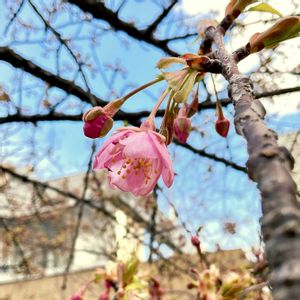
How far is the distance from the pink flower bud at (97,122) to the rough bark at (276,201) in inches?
13.4

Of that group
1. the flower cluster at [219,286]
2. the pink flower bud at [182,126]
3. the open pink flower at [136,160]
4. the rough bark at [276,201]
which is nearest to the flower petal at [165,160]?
the open pink flower at [136,160]

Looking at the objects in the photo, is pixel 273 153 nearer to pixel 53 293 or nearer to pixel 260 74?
pixel 260 74

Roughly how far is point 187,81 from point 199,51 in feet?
0.20

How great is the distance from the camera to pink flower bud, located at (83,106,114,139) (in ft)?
2.08

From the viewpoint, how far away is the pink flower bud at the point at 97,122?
63cm

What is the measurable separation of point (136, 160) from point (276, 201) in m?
0.47

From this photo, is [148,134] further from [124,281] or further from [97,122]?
[124,281]

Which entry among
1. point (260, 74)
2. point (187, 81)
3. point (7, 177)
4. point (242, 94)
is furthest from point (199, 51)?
point (7, 177)

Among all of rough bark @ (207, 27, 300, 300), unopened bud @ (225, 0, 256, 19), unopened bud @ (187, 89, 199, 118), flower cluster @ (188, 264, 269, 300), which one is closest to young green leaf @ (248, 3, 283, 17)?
unopened bud @ (225, 0, 256, 19)

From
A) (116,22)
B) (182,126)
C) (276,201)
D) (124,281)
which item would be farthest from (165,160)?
(116,22)

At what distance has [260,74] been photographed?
1902 millimetres

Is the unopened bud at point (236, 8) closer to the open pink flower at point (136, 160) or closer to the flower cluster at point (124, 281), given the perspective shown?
the open pink flower at point (136, 160)

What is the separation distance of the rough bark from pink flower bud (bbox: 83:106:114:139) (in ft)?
1.11

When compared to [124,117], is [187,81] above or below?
below
